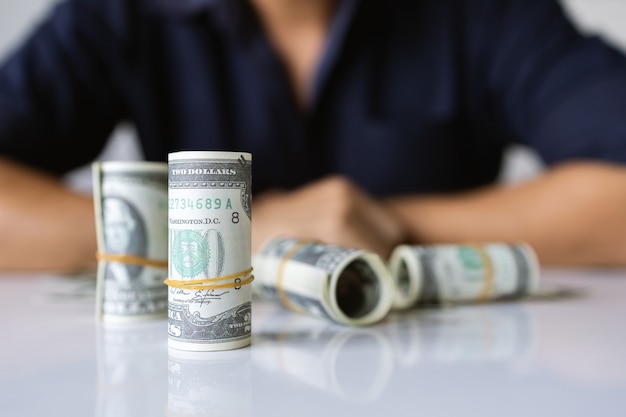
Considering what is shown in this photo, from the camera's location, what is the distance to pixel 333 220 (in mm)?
996

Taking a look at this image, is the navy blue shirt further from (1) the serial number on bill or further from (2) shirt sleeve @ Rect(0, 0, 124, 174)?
(1) the serial number on bill

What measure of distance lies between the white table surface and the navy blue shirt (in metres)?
0.91

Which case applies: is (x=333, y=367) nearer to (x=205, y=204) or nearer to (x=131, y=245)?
(x=205, y=204)

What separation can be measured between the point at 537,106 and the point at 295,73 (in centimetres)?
73

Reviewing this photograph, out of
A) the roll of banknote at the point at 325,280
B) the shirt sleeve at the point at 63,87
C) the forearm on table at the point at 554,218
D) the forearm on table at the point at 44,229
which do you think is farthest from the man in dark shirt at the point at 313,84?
the roll of banknote at the point at 325,280

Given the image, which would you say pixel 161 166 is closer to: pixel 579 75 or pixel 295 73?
pixel 295 73

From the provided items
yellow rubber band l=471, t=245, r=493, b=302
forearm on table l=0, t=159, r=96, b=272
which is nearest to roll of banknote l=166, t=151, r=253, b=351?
yellow rubber band l=471, t=245, r=493, b=302

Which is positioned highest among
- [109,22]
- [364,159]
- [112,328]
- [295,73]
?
[109,22]

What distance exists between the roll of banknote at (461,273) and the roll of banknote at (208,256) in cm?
32

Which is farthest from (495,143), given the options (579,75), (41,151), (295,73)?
(41,151)

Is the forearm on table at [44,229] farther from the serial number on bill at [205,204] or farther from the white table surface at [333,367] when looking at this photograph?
the serial number on bill at [205,204]

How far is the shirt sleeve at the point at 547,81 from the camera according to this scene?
55.5 inches

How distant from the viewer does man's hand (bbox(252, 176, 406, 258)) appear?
989 millimetres

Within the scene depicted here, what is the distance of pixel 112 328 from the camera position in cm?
75
